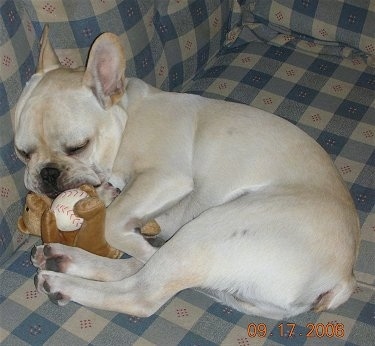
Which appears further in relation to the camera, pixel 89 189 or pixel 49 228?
pixel 89 189

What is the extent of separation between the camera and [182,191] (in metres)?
2.19

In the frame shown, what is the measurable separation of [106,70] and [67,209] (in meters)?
0.49

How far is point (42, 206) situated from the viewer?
6.97ft

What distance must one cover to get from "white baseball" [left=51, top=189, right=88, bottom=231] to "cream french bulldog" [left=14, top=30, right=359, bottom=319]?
84 mm

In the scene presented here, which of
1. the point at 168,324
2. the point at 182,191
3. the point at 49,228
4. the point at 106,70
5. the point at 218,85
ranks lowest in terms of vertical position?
the point at 168,324

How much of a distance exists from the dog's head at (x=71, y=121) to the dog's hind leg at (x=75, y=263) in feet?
0.63

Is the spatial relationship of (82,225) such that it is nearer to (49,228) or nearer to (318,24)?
(49,228)

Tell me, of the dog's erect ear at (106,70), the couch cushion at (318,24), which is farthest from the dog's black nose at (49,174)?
the couch cushion at (318,24)

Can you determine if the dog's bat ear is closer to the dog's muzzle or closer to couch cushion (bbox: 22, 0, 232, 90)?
couch cushion (bbox: 22, 0, 232, 90)

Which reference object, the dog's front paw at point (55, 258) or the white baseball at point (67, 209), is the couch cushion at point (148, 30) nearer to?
the white baseball at point (67, 209)

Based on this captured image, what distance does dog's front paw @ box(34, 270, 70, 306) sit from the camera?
1.97 meters

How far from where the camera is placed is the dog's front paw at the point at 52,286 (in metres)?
1.97
